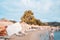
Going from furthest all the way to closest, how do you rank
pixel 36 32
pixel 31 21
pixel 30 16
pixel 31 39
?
pixel 30 16, pixel 31 21, pixel 36 32, pixel 31 39

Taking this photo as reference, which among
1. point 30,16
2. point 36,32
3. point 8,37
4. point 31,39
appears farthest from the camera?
point 30,16

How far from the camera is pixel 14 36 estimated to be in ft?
9.16

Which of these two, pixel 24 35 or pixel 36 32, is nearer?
pixel 24 35

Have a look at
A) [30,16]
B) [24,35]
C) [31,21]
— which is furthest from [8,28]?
[30,16]

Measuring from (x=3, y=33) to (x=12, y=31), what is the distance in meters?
0.17

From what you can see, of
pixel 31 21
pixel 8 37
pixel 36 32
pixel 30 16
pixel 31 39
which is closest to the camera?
pixel 8 37

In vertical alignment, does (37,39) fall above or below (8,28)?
below

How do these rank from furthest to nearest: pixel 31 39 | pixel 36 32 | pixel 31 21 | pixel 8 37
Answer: pixel 31 21, pixel 36 32, pixel 31 39, pixel 8 37

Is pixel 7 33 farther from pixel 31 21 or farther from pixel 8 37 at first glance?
pixel 31 21

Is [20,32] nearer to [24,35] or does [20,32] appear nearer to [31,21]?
[24,35]

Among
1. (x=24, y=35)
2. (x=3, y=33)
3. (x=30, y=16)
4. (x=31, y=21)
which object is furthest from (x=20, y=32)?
(x=30, y=16)

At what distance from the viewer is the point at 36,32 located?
3158 mm

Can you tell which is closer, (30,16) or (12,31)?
(12,31)

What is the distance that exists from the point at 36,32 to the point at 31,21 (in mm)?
4376
